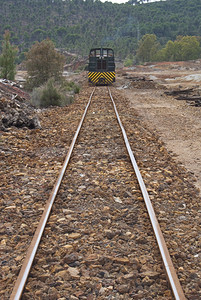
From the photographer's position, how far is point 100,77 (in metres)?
29.3

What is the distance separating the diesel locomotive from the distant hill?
306ft

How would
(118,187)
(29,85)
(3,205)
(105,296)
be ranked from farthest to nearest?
1. (29,85)
2. (118,187)
3. (3,205)
4. (105,296)

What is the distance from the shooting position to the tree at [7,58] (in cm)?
2197

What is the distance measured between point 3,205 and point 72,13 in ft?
Result: 655

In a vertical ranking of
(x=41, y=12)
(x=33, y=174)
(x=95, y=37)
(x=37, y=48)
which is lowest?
(x=33, y=174)

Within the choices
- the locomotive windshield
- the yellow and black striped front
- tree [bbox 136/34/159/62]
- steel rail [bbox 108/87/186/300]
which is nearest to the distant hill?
tree [bbox 136/34/159/62]

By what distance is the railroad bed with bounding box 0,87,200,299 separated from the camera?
10.9 ft

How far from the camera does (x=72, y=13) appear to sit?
18688 cm

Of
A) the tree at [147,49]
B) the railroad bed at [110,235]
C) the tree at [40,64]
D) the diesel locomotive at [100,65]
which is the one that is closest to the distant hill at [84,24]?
the tree at [147,49]

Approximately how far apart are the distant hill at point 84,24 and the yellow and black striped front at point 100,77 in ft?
308

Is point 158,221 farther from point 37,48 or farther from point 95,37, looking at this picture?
point 95,37

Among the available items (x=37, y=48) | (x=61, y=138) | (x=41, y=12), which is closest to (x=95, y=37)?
(x=41, y=12)

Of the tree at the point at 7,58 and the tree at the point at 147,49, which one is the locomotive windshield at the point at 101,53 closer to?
the tree at the point at 7,58

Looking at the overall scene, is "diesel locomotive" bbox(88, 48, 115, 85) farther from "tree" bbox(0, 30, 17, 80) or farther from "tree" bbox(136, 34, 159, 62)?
"tree" bbox(136, 34, 159, 62)
